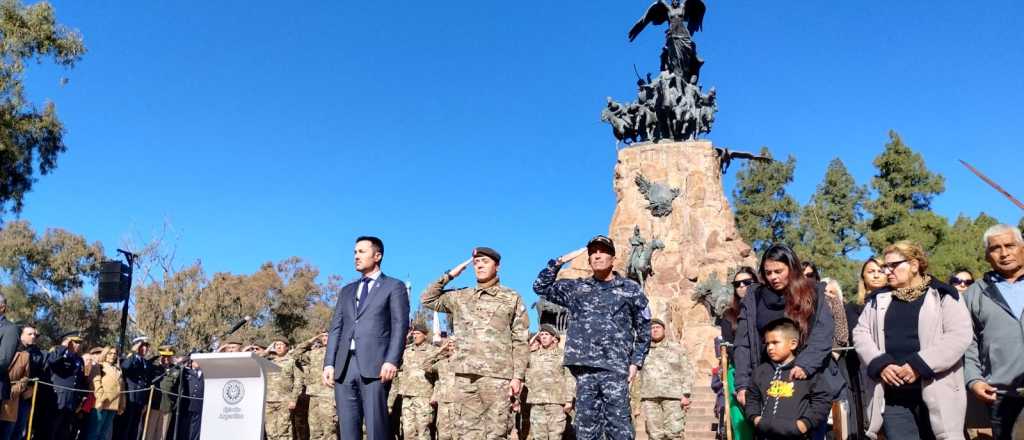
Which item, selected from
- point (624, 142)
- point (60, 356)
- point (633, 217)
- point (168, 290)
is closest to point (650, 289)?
point (633, 217)

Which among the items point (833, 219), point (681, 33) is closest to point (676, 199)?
point (681, 33)

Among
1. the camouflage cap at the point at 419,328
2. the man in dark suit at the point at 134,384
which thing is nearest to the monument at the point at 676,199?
the camouflage cap at the point at 419,328

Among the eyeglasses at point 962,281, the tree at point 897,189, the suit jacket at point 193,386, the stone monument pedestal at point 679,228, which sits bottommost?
the suit jacket at point 193,386

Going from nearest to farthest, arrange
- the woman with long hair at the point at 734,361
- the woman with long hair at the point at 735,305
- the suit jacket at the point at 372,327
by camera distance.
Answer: the woman with long hair at the point at 734,361
the suit jacket at the point at 372,327
the woman with long hair at the point at 735,305

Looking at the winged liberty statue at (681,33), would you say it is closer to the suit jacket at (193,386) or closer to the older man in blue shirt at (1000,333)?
the suit jacket at (193,386)

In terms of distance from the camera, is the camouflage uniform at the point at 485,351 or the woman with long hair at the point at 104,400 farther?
the woman with long hair at the point at 104,400

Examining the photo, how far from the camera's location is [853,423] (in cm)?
520

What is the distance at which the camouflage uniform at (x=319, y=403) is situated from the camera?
968 centimetres

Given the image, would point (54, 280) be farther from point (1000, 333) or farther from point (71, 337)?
point (1000, 333)

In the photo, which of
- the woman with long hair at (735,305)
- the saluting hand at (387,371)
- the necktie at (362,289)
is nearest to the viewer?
the saluting hand at (387,371)

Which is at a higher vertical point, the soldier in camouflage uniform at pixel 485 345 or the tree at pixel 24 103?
the tree at pixel 24 103

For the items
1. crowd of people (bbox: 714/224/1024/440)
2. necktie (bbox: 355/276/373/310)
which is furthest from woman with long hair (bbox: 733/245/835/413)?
necktie (bbox: 355/276/373/310)

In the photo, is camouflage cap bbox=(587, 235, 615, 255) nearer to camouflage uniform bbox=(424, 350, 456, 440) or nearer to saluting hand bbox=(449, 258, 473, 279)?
saluting hand bbox=(449, 258, 473, 279)

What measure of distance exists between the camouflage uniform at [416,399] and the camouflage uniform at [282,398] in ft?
4.55
